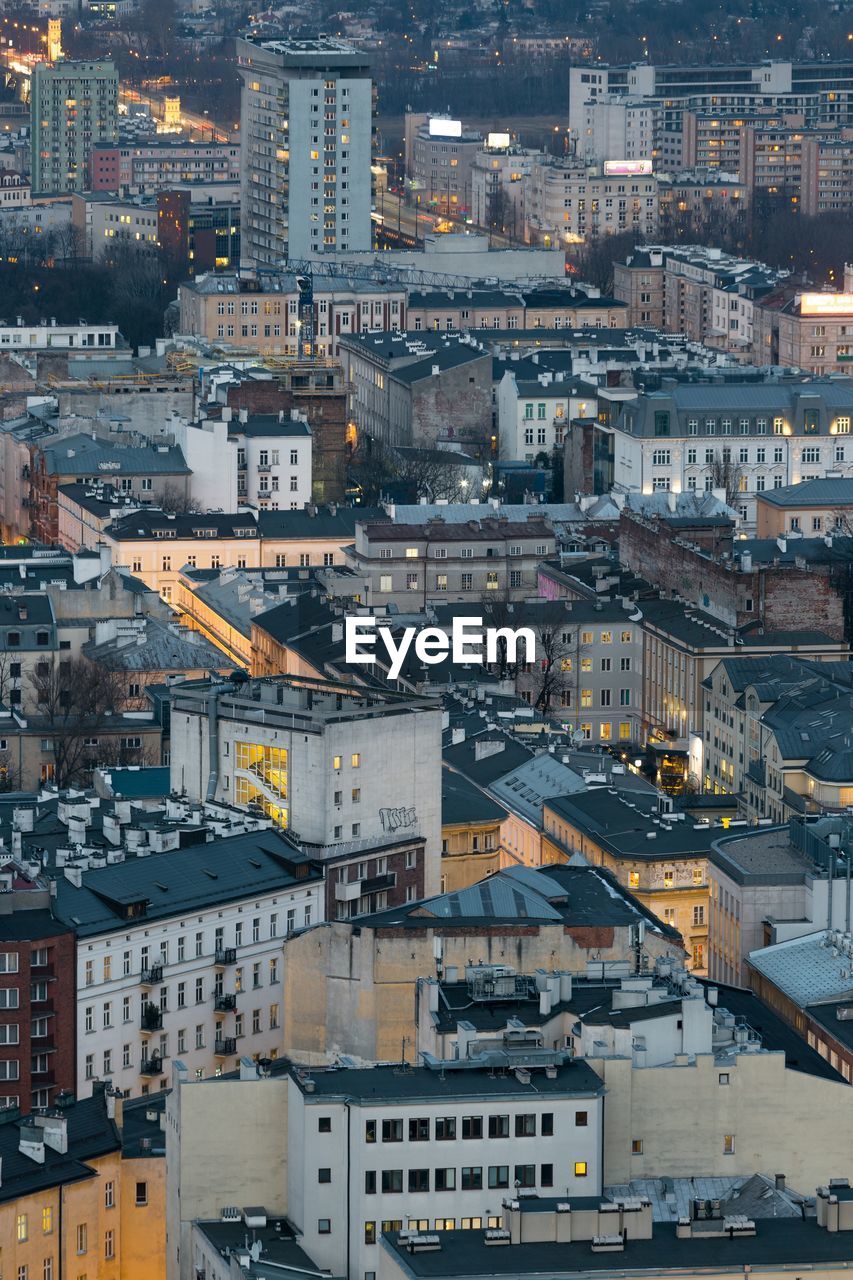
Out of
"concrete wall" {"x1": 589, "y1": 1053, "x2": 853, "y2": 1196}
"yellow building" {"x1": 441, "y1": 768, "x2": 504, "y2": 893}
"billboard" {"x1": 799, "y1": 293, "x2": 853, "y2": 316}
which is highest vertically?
"concrete wall" {"x1": 589, "y1": 1053, "x2": 853, "y2": 1196}

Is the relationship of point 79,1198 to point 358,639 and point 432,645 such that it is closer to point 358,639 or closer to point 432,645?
point 358,639

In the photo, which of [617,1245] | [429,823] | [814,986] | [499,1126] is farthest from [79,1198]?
[429,823]

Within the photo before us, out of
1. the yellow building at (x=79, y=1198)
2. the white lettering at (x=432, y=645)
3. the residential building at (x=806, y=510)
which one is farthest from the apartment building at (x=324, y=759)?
the residential building at (x=806, y=510)

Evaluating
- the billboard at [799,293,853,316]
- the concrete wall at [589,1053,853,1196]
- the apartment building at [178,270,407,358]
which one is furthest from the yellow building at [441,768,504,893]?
the apartment building at [178,270,407,358]

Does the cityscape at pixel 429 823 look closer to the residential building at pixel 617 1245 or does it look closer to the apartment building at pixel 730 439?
the residential building at pixel 617 1245

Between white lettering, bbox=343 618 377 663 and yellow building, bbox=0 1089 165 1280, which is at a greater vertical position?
yellow building, bbox=0 1089 165 1280

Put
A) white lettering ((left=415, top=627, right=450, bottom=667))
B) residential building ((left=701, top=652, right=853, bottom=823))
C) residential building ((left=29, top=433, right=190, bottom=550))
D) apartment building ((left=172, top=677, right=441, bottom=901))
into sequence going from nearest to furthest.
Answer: apartment building ((left=172, top=677, right=441, bottom=901))
residential building ((left=701, top=652, right=853, bottom=823))
white lettering ((left=415, top=627, right=450, bottom=667))
residential building ((left=29, top=433, right=190, bottom=550))

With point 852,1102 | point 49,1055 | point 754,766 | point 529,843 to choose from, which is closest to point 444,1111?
point 852,1102

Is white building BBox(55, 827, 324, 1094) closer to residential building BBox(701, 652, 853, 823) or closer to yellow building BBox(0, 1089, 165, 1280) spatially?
yellow building BBox(0, 1089, 165, 1280)

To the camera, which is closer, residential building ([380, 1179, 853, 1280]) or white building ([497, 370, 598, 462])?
residential building ([380, 1179, 853, 1280])
